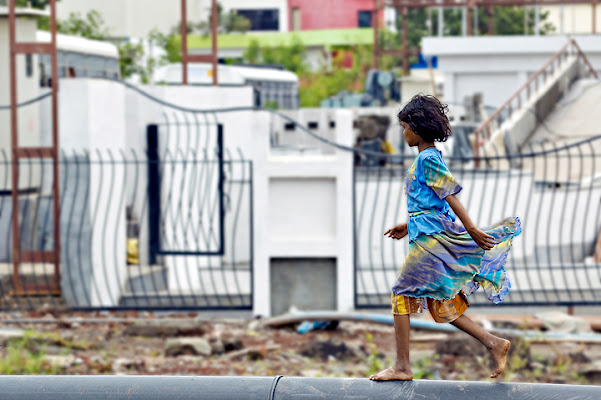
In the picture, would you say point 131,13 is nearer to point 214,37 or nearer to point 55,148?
point 214,37

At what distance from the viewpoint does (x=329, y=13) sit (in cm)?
6456

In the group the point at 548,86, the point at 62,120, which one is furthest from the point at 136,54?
the point at 62,120

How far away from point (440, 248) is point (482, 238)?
0.52ft

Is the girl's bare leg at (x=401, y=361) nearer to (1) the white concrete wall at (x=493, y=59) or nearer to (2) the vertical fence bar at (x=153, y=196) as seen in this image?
(2) the vertical fence bar at (x=153, y=196)

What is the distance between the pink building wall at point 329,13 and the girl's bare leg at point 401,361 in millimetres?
61632

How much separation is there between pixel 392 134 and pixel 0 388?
22243 millimetres

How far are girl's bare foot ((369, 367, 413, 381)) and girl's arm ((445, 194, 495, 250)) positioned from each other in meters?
0.50

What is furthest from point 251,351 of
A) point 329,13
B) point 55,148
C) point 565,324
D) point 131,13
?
point 329,13

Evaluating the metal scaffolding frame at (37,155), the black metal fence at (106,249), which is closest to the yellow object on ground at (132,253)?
the black metal fence at (106,249)

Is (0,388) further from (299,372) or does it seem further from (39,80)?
(39,80)

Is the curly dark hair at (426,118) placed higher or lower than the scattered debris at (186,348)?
higher

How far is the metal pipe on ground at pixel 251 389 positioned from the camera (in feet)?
10.2

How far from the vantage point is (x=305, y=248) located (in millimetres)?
11203

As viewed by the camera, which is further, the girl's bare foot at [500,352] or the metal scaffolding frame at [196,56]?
the metal scaffolding frame at [196,56]
